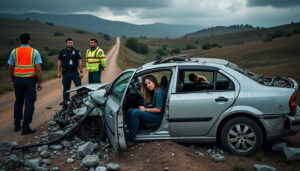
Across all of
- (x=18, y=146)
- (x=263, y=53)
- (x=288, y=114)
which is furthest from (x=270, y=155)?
(x=263, y=53)

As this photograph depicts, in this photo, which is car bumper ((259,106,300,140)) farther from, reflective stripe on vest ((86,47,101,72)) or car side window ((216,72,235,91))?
reflective stripe on vest ((86,47,101,72))

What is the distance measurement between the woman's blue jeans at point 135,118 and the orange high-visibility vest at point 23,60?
2.88 m

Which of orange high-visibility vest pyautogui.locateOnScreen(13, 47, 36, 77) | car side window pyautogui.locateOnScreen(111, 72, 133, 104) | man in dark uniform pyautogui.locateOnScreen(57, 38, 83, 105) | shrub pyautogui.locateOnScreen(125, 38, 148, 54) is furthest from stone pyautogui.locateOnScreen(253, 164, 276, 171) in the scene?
shrub pyautogui.locateOnScreen(125, 38, 148, 54)

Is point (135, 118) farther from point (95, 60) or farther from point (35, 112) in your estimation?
point (35, 112)

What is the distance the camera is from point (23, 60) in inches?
248

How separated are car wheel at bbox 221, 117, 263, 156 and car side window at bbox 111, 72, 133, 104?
1.95 metres

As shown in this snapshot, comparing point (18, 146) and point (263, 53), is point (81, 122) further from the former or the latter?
point (263, 53)

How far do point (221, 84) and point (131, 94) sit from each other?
5.84 feet

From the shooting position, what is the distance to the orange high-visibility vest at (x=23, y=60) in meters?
6.27

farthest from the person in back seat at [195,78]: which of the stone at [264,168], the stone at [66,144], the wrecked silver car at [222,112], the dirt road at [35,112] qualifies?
the dirt road at [35,112]

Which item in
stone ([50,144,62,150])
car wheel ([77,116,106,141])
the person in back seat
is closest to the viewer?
stone ([50,144,62,150])

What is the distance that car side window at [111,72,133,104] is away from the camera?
5027mm

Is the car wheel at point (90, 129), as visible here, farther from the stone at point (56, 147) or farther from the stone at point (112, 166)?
the stone at point (112, 166)

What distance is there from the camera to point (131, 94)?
5371mm
